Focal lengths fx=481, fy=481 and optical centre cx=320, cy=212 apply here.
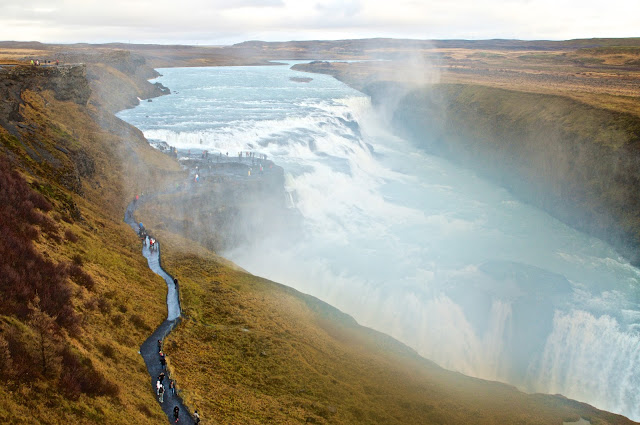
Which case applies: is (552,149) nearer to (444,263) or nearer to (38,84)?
(444,263)

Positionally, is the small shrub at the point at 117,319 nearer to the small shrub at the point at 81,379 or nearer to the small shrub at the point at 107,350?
the small shrub at the point at 107,350

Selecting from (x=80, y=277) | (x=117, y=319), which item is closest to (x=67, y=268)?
(x=80, y=277)

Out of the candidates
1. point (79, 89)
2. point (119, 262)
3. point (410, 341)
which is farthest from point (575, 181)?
point (79, 89)

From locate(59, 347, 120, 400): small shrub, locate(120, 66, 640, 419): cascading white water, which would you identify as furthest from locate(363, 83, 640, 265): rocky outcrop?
locate(59, 347, 120, 400): small shrub

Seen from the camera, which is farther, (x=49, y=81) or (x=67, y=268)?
(x=49, y=81)

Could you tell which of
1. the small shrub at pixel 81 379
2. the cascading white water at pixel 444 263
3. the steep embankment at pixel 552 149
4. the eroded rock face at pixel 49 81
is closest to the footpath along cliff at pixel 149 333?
the small shrub at pixel 81 379

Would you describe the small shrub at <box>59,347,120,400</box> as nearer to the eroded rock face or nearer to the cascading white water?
the cascading white water

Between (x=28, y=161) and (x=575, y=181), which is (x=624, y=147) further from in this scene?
(x=28, y=161)
